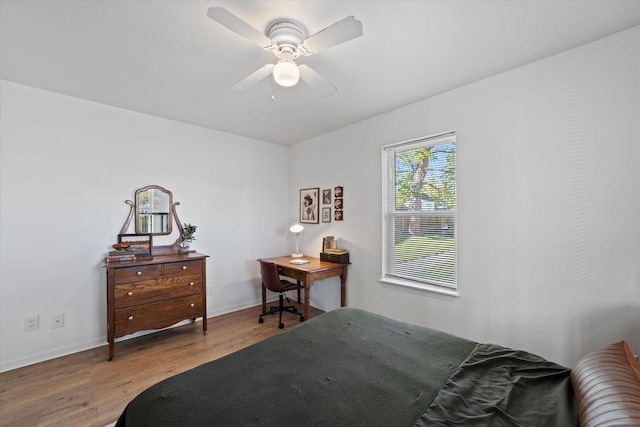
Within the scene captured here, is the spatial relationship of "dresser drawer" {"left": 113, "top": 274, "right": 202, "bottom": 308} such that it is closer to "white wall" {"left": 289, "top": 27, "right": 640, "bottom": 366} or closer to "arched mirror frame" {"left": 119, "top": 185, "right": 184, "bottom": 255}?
"arched mirror frame" {"left": 119, "top": 185, "right": 184, "bottom": 255}

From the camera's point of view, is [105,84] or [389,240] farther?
[389,240]

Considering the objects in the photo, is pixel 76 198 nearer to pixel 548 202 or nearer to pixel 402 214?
pixel 402 214

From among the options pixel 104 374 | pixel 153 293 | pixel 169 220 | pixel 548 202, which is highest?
pixel 548 202

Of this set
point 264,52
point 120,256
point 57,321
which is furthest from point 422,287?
point 57,321

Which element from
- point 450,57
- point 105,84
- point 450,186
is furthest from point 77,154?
point 450,186

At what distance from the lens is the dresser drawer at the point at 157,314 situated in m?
2.57

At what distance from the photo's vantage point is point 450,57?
1.98m

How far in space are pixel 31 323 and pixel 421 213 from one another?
3.91 metres

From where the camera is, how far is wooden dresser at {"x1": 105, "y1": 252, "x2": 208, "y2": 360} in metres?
2.54

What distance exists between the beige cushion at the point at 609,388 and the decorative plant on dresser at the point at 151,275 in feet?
10.2

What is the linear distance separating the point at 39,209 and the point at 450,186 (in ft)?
12.9

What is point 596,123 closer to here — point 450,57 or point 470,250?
point 450,57

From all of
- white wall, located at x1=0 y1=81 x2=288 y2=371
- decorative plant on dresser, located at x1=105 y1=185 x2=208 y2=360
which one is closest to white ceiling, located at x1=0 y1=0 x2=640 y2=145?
white wall, located at x1=0 y1=81 x2=288 y2=371

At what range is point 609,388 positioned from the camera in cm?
88
